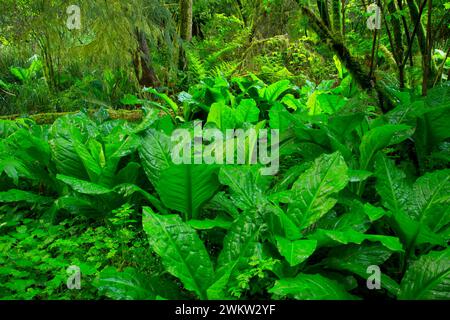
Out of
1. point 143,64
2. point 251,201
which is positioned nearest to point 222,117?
point 251,201

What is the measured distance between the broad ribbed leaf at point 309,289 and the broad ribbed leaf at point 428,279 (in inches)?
9.7

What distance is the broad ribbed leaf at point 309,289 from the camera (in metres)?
1.55

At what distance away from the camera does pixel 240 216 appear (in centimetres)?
189

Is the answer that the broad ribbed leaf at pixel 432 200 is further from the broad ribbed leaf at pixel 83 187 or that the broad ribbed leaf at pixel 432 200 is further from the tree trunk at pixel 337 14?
the tree trunk at pixel 337 14

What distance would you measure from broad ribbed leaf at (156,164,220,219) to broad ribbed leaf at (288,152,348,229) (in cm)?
50

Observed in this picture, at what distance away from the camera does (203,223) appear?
2008 millimetres

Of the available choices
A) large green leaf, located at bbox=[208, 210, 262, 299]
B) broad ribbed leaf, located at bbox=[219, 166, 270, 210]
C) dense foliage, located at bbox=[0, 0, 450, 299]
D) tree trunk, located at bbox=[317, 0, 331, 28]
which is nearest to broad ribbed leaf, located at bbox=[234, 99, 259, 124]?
dense foliage, located at bbox=[0, 0, 450, 299]

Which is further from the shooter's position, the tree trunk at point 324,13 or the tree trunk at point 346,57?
the tree trunk at point 324,13

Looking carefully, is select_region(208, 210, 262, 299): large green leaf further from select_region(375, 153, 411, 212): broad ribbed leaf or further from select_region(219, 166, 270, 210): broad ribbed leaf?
select_region(375, 153, 411, 212): broad ribbed leaf

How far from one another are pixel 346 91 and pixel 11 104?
6700 millimetres

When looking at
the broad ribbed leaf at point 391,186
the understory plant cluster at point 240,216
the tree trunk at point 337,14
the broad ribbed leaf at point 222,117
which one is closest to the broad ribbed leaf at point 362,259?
the understory plant cluster at point 240,216
